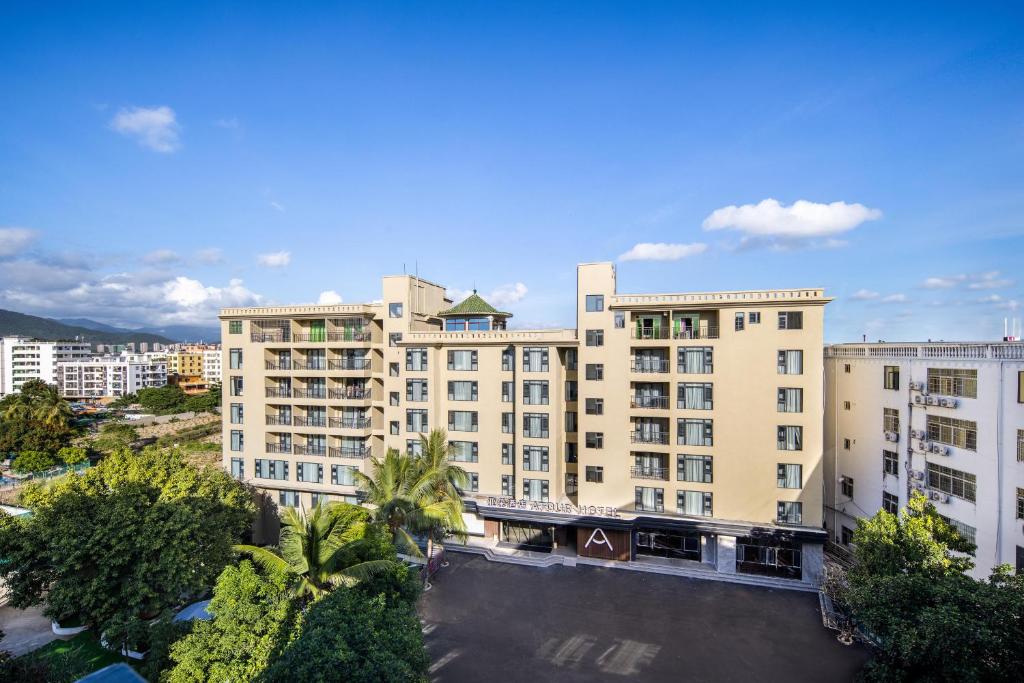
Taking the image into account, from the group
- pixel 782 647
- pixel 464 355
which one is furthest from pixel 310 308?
pixel 782 647

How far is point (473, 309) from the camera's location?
31969mm

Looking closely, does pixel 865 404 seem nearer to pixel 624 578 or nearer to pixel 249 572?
pixel 624 578

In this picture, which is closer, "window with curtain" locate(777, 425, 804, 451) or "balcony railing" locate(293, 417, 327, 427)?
"window with curtain" locate(777, 425, 804, 451)

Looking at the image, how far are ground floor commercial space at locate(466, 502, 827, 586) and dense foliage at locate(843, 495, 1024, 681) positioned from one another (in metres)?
6.81

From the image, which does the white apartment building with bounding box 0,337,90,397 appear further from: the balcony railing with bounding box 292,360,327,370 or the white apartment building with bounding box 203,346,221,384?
the balcony railing with bounding box 292,360,327,370

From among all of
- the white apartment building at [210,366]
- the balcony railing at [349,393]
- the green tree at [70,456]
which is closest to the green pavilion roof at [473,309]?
the balcony railing at [349,393]

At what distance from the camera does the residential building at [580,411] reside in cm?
2528

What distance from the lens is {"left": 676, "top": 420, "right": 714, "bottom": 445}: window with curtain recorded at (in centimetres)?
2630

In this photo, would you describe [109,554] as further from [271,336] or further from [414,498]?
[271,336]

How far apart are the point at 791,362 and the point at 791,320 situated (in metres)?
2.10

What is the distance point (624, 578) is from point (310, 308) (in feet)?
78.6

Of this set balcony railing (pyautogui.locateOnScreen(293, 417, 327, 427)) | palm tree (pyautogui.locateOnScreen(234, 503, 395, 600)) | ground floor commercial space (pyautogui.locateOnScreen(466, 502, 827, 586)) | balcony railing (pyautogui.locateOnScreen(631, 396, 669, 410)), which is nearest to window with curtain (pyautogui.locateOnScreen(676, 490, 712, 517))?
ground floor commercial space (pyautogui.locateOnScreen(466, 502, 827, 586))

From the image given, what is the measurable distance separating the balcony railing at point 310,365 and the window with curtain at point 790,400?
26.4 m

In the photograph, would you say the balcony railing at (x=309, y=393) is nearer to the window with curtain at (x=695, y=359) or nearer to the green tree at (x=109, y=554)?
the green tree at (x=109, y=554)
